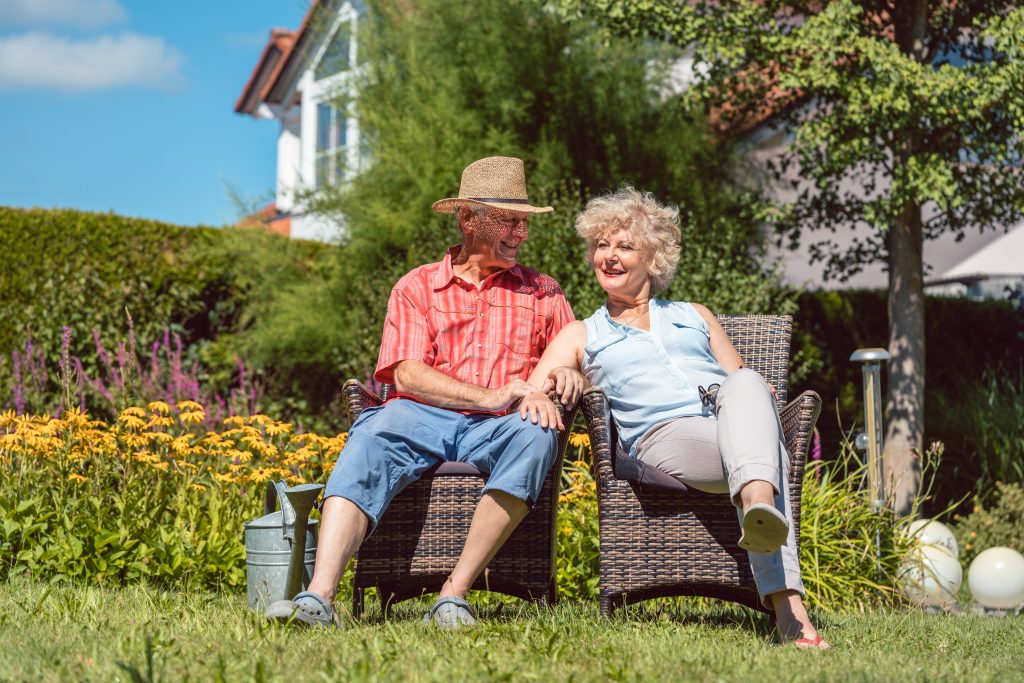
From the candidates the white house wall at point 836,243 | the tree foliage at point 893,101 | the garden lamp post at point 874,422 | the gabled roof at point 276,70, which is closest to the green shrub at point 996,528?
the tree foliage at point 893,101

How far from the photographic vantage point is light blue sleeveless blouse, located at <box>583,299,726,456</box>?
3688 mm

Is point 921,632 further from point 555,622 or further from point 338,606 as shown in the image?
point 338,606

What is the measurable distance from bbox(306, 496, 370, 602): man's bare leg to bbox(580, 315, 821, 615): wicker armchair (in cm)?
82

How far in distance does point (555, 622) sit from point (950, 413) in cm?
550

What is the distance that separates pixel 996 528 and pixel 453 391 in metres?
3.94

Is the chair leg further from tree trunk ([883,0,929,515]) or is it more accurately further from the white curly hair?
tree trunk ([883,0,929,515])

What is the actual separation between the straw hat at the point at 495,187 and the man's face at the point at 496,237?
Result: 0.04 metres

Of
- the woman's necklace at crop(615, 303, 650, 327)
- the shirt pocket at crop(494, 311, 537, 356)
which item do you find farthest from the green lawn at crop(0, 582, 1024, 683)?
the woman's necklace at crop(615, 303, 650, 327)

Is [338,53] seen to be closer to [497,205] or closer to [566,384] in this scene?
[497,205]

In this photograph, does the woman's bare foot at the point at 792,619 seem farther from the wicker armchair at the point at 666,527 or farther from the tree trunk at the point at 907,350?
the tree trunk at the point at 907,350

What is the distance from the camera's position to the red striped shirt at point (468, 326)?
12.4 feet

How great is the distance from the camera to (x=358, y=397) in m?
3.79

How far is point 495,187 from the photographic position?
3939mm

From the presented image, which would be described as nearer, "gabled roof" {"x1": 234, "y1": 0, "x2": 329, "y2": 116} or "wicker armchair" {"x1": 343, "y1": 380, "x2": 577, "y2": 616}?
"wicker armchair" {"x1": 343, "y1": 380, "x2": 577, "y2": 616}
